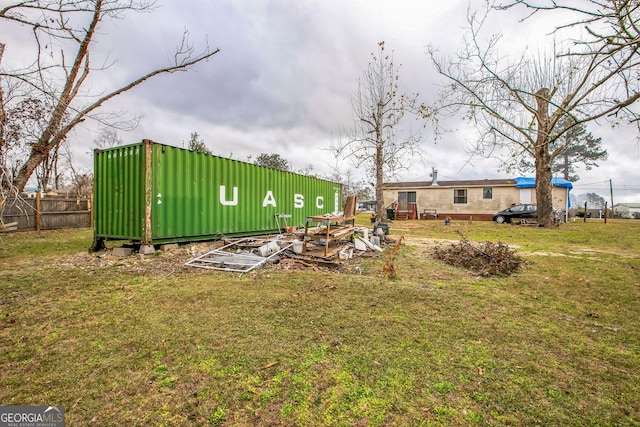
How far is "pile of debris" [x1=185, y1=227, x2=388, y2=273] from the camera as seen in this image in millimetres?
5789

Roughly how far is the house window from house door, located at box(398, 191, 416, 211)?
3.25m

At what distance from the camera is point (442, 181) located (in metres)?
24.8

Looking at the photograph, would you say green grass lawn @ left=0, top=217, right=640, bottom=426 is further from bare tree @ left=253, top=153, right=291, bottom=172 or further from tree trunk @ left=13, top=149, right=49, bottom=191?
bare tree @ left=253, top=153, right=291, bottom=172

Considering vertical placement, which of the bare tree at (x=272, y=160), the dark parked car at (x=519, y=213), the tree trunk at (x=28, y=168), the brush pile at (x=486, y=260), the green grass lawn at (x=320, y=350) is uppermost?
the bare tree at (x=272, y=160)

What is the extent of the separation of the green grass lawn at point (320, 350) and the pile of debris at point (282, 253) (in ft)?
3.30

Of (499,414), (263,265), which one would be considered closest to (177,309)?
(263,265)

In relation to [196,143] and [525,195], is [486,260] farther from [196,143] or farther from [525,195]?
[196,143]

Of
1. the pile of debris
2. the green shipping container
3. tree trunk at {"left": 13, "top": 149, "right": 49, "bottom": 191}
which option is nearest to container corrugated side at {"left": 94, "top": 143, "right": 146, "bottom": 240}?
the green shipping container

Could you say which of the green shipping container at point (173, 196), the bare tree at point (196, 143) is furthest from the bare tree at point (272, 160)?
the green shipping container at point (173, 196)

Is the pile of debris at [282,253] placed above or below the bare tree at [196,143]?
below

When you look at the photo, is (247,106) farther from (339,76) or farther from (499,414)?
(499,414)

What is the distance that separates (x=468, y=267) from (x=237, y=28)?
862cm

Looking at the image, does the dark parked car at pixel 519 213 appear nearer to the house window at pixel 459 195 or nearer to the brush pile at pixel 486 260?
the house window at pixel 459 195

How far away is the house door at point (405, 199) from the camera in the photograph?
2444 cm
